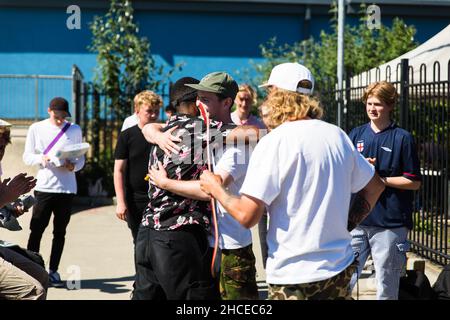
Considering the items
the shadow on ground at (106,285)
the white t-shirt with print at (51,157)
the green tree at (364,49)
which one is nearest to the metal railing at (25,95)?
the green tree at (364,49)

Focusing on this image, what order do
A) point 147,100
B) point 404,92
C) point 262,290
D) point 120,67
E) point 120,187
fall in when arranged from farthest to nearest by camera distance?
point 120,67 → point 404,92 → point 262,290 → point 147,100 → point 120,187

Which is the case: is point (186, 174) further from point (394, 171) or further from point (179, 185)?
point (394, 171)

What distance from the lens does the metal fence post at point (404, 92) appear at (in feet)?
26.4

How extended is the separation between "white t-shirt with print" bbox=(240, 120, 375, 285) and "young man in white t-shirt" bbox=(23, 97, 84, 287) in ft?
14.0

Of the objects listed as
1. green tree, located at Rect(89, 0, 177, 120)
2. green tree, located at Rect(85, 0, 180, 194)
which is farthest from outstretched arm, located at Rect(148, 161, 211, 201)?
green tree, located at Rect(89, 0, 177, 120)

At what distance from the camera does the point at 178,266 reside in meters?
4.08

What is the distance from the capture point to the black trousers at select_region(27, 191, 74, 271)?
7258 mm

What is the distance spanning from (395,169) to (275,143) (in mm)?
2167

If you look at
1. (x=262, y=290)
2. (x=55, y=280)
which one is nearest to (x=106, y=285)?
(x=55, y=280)

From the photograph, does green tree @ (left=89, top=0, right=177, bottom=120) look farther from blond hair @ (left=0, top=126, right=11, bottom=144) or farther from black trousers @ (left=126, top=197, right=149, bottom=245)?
blond hair @ (left=0, top=126, right=11, bottom=144)

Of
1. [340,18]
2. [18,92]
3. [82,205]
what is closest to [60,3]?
[18,92]

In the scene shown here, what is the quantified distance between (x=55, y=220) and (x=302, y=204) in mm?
4495
